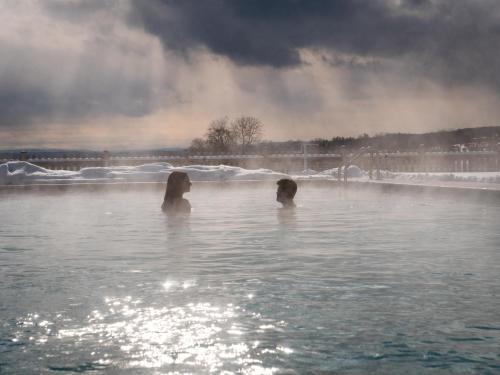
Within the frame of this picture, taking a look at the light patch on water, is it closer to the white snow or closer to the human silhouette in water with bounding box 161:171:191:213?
the human silhouette in water with bounding box 161:171:191:213

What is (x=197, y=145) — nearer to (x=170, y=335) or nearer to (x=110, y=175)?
(x=110, y=175)

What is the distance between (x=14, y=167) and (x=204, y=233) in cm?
1818

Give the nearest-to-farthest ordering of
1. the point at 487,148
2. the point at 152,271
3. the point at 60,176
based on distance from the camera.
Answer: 1. the point at 152,271
2. the point at 60,176
3. the point at 487,148

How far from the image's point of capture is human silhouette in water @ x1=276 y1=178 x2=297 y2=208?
12617mm

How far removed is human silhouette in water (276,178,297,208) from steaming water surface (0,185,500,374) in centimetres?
339

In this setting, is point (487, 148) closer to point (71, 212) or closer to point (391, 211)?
point (391, 211)

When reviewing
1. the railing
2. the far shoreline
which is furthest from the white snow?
the railing

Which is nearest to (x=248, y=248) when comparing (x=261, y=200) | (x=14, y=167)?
(x=261, y=200)

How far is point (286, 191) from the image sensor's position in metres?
12.6

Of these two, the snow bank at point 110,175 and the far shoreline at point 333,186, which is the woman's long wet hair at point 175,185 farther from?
the snow bank at point 110,175

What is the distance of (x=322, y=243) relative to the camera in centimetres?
750

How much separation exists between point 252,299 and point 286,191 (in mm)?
8218

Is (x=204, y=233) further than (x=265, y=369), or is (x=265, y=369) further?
(x=204, y=233)

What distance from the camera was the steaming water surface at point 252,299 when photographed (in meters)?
3.19
